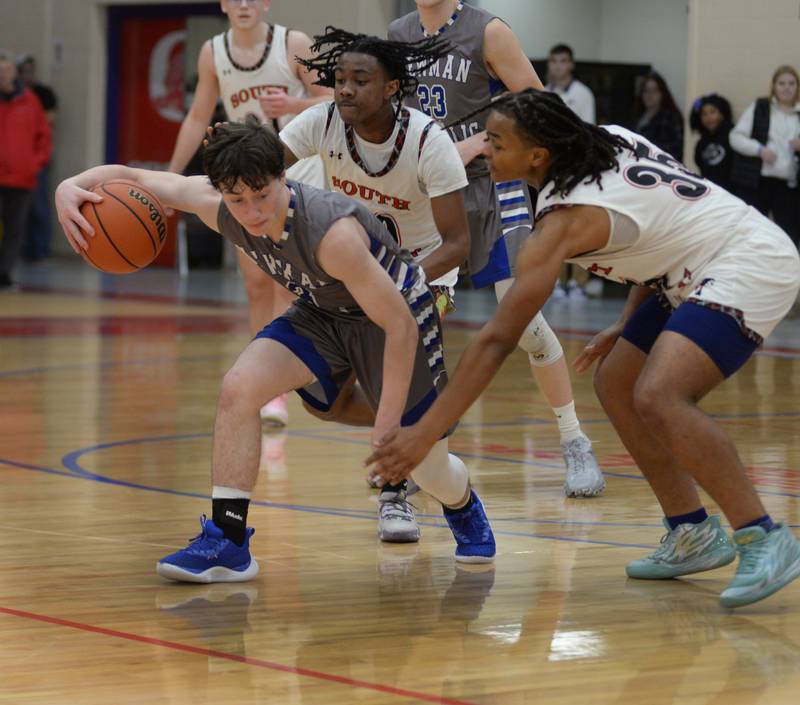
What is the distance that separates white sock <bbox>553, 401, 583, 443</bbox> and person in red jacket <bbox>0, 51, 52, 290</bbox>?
9.77m

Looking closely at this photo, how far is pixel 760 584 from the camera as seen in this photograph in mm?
3959

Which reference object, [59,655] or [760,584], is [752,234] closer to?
[760,584]

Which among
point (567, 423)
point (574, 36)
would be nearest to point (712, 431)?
point (567, 423)

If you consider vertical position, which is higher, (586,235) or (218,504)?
(586,235)

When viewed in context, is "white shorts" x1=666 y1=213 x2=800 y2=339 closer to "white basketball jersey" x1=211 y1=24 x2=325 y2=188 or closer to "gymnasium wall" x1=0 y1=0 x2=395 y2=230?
"white basketball jersey" x1=211 y1=24 x2=325 y2=188

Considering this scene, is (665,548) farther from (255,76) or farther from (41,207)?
(41,207)

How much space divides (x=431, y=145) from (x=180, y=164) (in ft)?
8.55

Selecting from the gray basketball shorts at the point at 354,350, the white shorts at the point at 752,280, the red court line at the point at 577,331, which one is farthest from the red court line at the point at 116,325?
the white shorts at the point at 752,280

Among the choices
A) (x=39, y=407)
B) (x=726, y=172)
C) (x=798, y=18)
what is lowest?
(x=39, y=407)

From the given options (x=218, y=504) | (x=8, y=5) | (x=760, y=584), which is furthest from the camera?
(x=8, y=5)

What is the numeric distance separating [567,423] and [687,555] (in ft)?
5.33

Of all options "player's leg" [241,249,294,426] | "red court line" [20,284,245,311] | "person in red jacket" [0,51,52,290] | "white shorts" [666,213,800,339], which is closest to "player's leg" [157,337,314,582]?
"white shorts" [666,213,800,339]

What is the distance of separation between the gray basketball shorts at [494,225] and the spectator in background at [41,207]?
13141 millimetres

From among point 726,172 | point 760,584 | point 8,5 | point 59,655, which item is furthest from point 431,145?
point 8,5
